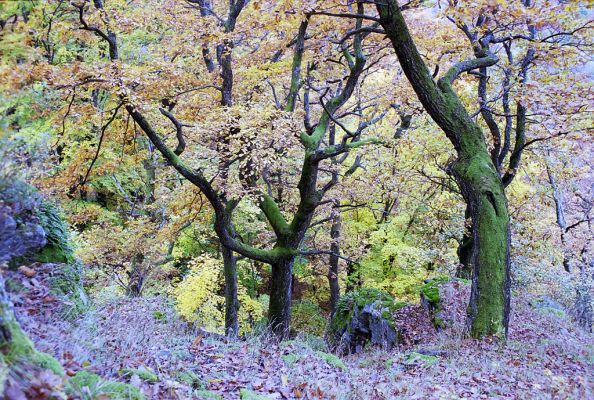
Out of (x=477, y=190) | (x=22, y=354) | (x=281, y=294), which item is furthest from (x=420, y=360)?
(x=22, y=354)

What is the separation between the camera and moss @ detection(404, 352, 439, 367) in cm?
620

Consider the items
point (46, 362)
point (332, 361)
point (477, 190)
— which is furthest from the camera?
point (477, 190)

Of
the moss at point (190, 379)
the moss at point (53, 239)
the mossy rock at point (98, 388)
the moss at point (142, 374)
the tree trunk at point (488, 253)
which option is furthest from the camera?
the tree trunk at point (488, 253)

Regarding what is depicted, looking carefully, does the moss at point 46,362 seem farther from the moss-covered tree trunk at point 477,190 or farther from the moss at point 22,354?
the moss-covered tree trunk at point 477,190

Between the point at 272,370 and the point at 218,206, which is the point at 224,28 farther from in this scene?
the point at 272,370

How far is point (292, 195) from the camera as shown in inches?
637

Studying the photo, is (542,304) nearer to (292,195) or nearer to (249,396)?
(292,195)

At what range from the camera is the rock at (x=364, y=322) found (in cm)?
1034

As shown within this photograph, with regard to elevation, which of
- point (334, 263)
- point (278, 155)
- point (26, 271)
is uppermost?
point (278, 155)

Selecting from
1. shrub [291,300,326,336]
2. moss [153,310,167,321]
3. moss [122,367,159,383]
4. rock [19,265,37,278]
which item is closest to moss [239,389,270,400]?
moss [122,367,159,383]

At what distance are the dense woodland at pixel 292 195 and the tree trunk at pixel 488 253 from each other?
3 centimetres

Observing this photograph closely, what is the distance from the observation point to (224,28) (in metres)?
10.1

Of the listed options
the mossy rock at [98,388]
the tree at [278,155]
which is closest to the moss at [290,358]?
the mossy rock at [98,388]

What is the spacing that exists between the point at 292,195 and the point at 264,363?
11.1 meters
